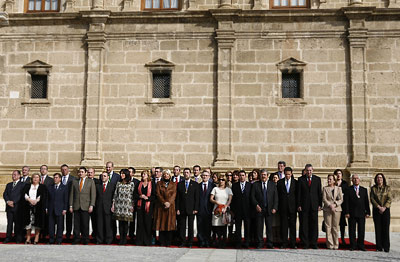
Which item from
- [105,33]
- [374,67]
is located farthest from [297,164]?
[105,33]

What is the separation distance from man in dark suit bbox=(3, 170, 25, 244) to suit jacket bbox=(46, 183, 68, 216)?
677 mm

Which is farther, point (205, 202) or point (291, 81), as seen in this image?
point (291, 81)

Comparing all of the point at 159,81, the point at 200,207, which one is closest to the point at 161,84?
the point at 159,81

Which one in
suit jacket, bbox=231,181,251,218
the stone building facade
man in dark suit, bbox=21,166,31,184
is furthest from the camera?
the stone building facade

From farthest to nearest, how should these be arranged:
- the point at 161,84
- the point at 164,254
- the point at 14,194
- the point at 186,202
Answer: the point at 161,84 → the point at 14,194 → the point at 186,202 → the point at 164,254

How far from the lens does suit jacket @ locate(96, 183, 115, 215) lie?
11.2 m

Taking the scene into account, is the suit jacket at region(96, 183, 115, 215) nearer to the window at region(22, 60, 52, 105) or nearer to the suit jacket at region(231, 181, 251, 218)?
the suit jacket at region(231, 181, 251, 218)

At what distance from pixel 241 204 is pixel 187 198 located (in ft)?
3.90

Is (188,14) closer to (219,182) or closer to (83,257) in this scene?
(219,182)

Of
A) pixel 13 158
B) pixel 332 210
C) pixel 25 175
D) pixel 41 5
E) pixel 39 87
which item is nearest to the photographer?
pixel 332 210

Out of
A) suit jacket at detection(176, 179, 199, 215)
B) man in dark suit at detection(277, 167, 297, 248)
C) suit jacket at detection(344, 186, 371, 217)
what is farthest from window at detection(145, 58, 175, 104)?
suit jacket at detection(344, 186, 371, 217)

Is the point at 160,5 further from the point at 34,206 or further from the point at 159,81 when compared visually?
the point at 34,206

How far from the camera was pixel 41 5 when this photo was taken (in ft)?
54.1

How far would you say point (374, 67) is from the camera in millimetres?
15188
